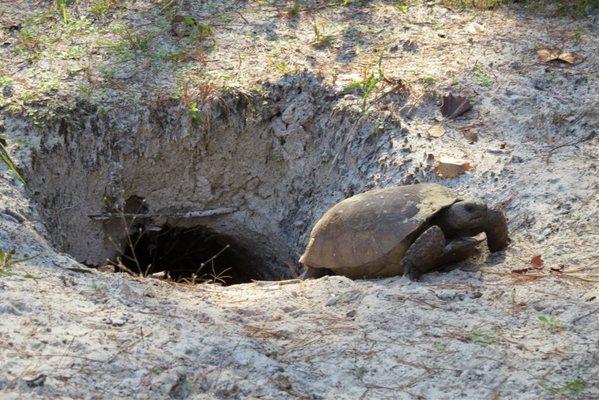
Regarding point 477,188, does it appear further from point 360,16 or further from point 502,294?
point 360,16

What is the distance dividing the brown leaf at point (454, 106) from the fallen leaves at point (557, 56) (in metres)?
0.80

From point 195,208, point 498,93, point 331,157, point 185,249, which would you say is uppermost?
point 498,93

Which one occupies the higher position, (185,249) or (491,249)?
(491,249)

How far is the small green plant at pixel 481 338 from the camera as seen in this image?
13.1 feet

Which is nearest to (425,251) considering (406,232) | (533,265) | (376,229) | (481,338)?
(406,232)

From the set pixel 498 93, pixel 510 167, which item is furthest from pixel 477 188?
pixel 498 93

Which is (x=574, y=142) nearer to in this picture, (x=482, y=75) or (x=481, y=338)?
(x=482, y=75)

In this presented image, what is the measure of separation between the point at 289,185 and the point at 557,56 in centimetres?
222

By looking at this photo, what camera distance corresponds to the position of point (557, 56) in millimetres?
6496

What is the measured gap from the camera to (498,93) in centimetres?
623

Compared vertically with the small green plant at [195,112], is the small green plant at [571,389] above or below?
below

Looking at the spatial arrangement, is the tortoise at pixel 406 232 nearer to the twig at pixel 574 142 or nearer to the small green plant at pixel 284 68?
the twig at pixel 574 142

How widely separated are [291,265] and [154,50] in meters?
2.04

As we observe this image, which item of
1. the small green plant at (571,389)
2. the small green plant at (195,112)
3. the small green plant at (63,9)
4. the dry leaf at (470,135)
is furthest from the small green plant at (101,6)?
the small green plant at (571,389)
